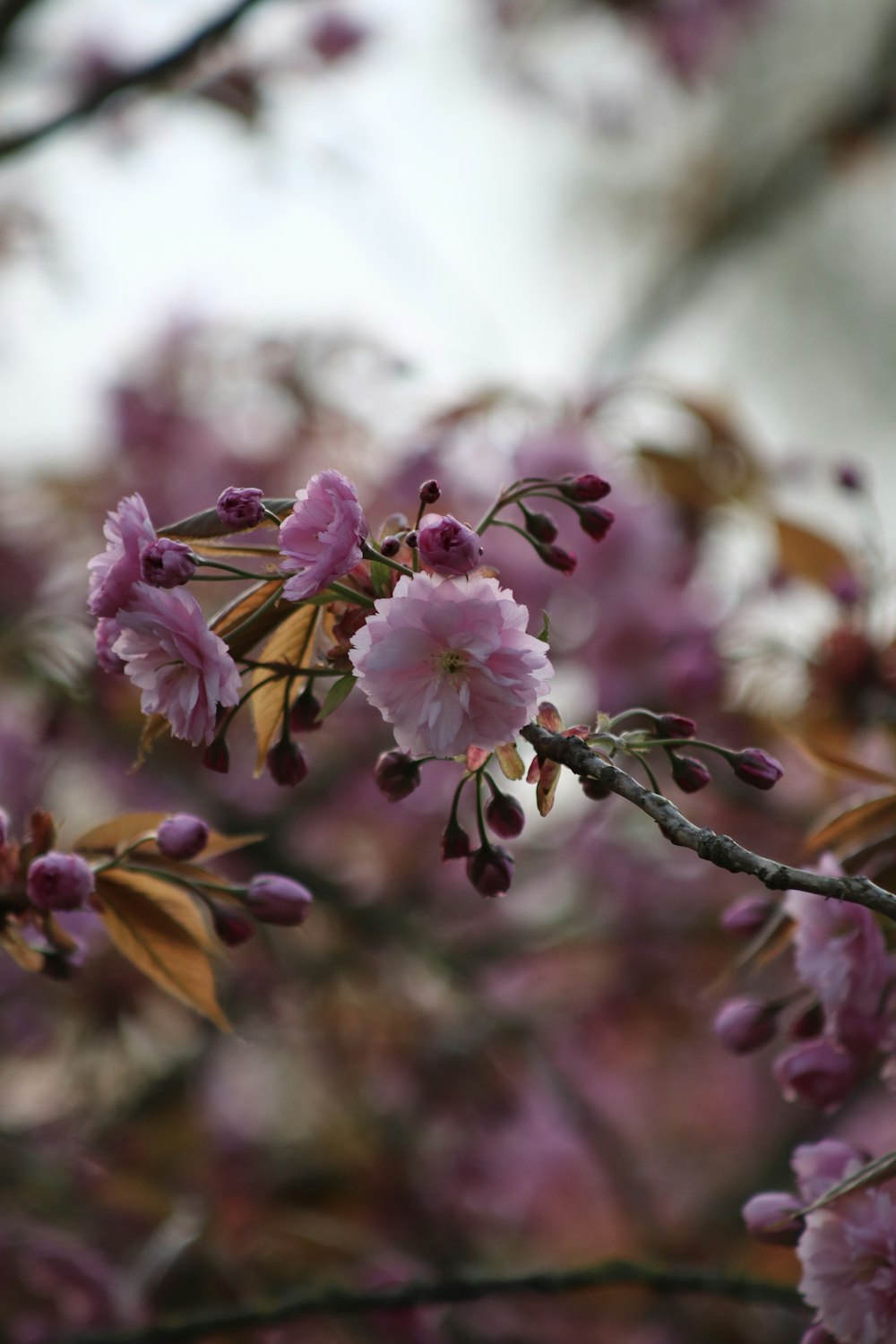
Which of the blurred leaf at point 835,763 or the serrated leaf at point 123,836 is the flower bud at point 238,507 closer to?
the serrated leaf at point 123,836

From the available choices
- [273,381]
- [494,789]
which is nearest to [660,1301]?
[494,789]

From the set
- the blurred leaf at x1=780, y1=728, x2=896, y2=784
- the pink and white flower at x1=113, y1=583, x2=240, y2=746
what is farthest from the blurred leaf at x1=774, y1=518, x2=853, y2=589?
the pink and white flower at x1=113, y1=583, x2=240, y2=746

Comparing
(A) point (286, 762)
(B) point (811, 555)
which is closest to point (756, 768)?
(A) point (286, 762)

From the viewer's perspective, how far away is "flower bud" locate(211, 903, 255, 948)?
712 millimetres

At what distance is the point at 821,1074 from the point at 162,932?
41cm

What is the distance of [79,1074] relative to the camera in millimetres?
1972

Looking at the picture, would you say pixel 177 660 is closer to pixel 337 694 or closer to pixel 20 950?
pixel 337 694

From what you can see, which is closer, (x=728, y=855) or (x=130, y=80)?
(x=728, y=855)

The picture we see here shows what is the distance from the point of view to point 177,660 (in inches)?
23.2

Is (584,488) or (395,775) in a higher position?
(584,488)

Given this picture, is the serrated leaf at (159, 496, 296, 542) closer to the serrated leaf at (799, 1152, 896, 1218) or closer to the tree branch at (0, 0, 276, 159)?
the serrated leaf at (799, 1152, 896, 1218)

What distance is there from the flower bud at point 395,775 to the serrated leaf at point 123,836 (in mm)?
123

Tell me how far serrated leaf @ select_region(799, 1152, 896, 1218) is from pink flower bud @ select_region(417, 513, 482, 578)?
14.1 inches

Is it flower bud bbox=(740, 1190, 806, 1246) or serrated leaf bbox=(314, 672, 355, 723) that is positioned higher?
serrated leaf bbox=(314, 672, 355, 723)
